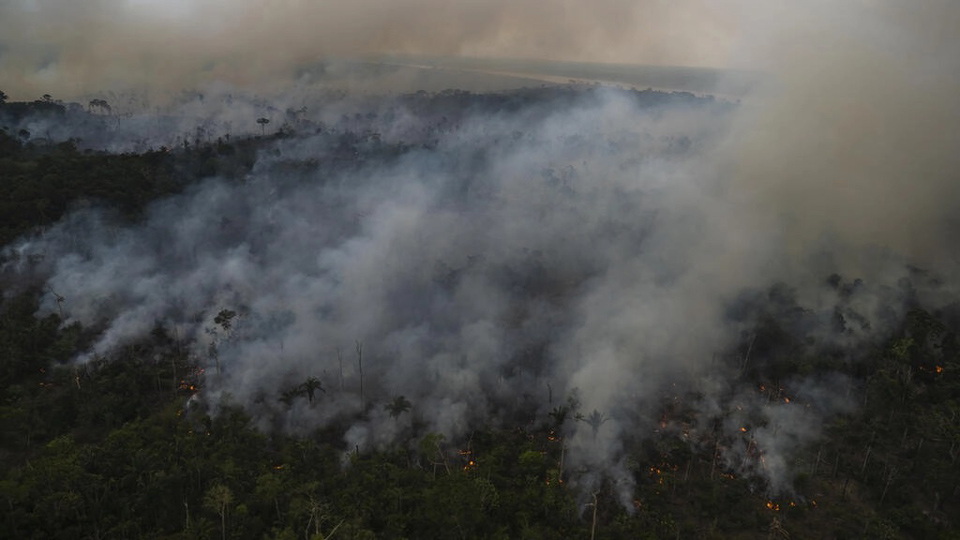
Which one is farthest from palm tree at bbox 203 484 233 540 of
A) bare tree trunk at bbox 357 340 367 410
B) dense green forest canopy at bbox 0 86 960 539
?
bare tree trunk at bbox 357 340 367 410

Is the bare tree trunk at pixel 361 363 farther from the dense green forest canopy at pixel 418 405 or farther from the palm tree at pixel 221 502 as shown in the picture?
the palm tree at pixel 221 502

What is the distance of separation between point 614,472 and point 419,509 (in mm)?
14653

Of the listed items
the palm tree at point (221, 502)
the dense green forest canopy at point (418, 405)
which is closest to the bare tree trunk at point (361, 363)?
the dense green forest canopy at point (418, 405)

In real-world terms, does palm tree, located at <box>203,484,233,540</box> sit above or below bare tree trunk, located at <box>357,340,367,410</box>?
above

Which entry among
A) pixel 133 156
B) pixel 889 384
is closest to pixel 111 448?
pixel 889 384

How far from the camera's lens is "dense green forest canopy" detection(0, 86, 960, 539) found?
131 feet

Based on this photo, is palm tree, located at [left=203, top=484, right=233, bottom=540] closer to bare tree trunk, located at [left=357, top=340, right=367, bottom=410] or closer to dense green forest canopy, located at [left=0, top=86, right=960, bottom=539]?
dense green forest canopy, located at [left=0, top=86, right=960, bottom=539]

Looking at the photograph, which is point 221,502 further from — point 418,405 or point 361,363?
point 361,363

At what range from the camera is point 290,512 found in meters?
37.8

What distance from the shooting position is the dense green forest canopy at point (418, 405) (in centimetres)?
4000

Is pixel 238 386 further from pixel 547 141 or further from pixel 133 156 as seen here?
pixel 547 141

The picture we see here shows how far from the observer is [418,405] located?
53.1 meters

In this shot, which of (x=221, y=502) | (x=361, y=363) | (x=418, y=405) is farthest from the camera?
(x=361, y=363)

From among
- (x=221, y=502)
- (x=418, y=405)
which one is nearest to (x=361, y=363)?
(x=418, y=405)
